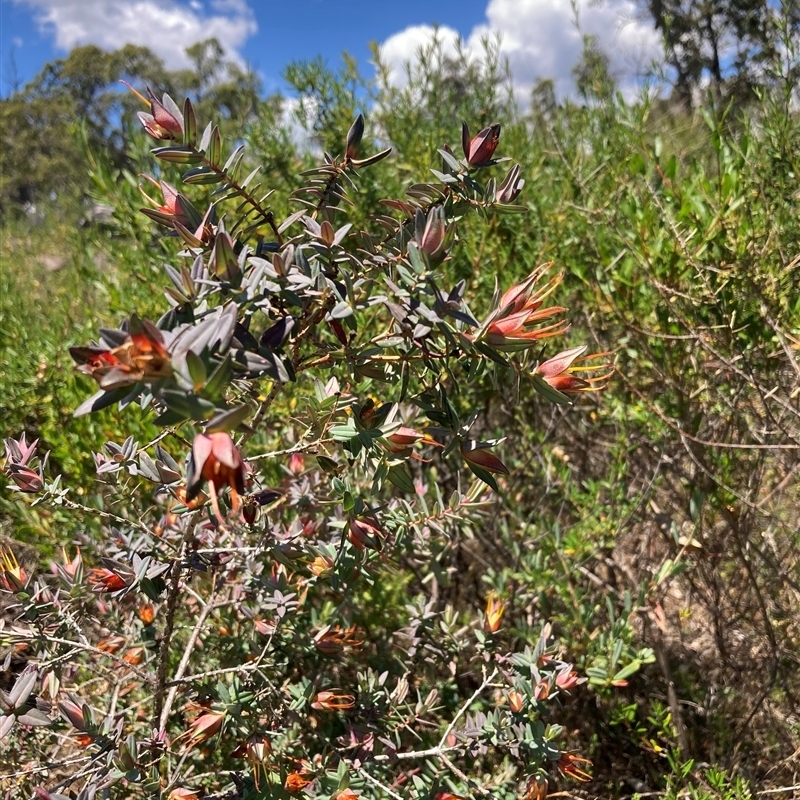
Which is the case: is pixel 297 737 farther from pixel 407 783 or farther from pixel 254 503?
pixel 254 503

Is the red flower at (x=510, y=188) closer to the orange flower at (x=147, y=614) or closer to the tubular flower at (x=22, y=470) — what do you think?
the tubular flower at (x=22, y=470)

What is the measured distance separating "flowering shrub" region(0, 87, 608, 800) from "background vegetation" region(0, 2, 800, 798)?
0.36 meters

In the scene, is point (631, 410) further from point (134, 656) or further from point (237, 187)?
point (134, 656)

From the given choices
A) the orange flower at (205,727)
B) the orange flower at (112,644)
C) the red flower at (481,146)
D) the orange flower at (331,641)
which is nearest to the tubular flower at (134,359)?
the red flower at (481,146)

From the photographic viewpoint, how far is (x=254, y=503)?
50.8 inches

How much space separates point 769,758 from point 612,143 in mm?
2668

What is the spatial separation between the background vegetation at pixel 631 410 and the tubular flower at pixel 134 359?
54.1 inches

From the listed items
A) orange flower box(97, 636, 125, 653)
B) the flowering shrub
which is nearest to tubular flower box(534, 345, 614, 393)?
the flowering shrub

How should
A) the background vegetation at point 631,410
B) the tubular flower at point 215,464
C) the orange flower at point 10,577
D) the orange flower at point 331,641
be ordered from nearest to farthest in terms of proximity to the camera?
1. the tubular flower at point 215,464
2. the orange flower at point 10,577
3. the orange flower at point 331,641
4. the background vegetation at point 631,410

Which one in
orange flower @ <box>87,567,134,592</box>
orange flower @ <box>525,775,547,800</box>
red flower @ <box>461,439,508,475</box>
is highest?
red flower @ <box>461,439,508,475</box>

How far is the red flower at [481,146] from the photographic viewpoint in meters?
1.03

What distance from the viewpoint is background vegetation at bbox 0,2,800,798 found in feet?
6.69

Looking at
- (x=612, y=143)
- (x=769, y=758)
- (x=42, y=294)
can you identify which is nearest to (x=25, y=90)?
(x=42, y=294)

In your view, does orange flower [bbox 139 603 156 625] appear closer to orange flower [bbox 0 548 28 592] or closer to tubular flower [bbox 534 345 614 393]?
orange flower [bbox 0 548 28 592]
